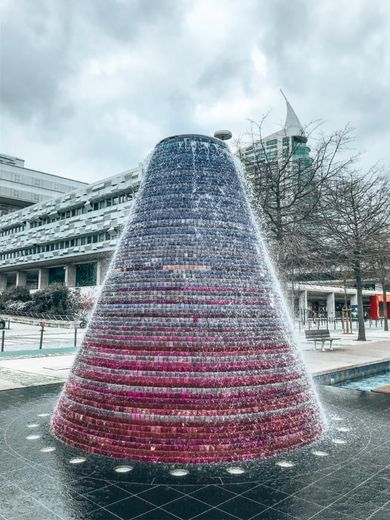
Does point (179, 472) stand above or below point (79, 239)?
below

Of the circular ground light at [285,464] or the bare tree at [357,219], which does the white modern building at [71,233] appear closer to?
the bare tree at [357,219]

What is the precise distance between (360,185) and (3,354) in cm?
1940

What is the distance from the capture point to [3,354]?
16797mm

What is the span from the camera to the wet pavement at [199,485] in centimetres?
379

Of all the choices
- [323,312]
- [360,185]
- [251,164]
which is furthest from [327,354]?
[323,312]

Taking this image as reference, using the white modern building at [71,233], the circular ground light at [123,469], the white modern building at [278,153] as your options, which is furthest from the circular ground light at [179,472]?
the white modern building at [71,233]

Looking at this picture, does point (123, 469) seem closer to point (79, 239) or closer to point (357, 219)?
point (357, 219)

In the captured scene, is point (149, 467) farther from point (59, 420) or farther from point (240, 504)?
point (59, 420)

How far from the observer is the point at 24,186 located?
84062 mm

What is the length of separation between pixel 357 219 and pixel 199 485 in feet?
66.8

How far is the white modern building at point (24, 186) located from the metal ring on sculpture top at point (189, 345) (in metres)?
83.8

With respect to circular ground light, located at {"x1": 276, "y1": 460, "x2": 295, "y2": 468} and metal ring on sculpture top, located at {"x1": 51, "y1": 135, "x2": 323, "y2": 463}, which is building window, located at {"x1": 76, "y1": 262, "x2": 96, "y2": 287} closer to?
metal ring on sculpture top, located at {"x1": 51, "y1": 135, "x2": 323, "y2": 463}

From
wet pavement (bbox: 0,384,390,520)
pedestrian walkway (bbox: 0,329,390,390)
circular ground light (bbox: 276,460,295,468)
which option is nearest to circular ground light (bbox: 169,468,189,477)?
wet pavement (bbox: 0,384,390,520)

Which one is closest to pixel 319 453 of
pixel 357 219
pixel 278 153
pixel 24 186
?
pixel 278 153
